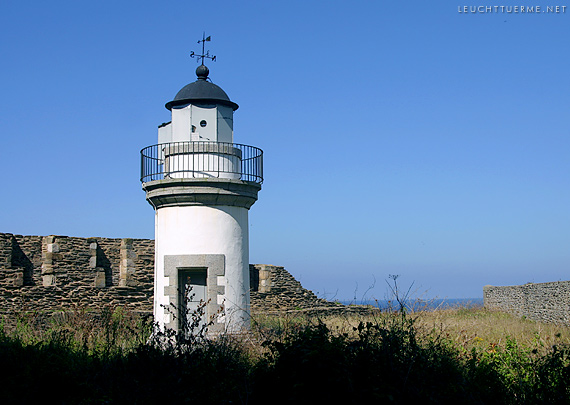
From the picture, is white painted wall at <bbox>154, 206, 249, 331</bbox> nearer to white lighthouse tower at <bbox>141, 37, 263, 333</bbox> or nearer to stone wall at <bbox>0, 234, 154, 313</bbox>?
white lighthouse tower at <bbox>141, 37, 263, 333</bbox>

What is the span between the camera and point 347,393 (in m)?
5.87

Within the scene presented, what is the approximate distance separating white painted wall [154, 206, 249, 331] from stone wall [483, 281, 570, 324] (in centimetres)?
1176

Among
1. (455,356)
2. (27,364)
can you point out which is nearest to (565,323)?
(455,356)

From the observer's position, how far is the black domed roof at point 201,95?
11273 mm

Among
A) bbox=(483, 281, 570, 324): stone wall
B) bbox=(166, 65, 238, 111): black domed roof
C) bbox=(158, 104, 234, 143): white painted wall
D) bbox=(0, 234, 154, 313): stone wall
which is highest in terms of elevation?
bbox=(166, 65, 238, 111): black domed roof

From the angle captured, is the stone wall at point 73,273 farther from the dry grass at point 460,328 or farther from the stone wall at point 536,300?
the stone wall at point 536,300

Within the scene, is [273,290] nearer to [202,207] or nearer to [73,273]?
[73,273]

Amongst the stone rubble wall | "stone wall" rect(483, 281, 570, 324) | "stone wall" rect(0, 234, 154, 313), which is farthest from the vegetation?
"stone wall" rect(483, 281, 570, 324)

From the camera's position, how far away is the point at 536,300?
20922 mm

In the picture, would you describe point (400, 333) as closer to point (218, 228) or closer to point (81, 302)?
point (218, 228)

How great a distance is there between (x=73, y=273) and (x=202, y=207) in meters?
5.53

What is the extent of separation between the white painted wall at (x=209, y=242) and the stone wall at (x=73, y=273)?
4501 mm

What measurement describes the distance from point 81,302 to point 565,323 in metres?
13.4

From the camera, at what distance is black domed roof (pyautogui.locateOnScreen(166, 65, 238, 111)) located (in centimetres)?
1127
